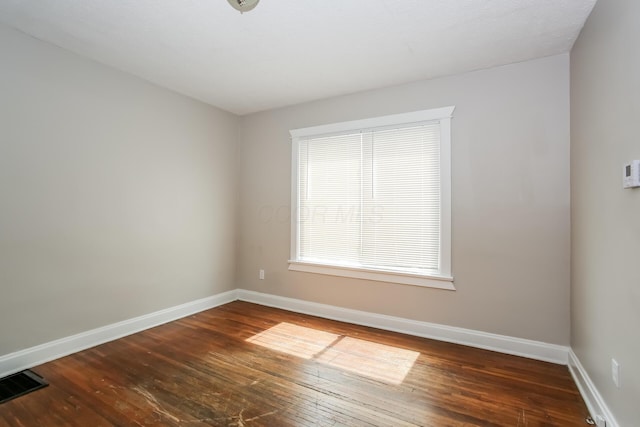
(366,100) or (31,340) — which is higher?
(366,100)

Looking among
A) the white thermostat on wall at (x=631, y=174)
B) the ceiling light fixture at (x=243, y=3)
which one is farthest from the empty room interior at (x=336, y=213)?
the ceiling light fixture at (x=243, y=3)

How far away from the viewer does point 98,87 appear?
295 cm

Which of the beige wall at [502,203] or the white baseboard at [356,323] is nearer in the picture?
the white baseboard at [356,323]

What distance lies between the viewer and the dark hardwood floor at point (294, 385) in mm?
1922

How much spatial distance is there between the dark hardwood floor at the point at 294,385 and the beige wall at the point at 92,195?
514 mm

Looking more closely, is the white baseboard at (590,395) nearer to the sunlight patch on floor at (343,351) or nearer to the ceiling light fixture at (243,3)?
the sunlight patch on floor at (343,351)

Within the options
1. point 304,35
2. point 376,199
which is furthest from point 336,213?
point 304,35

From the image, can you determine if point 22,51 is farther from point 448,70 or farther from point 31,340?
point 448,70

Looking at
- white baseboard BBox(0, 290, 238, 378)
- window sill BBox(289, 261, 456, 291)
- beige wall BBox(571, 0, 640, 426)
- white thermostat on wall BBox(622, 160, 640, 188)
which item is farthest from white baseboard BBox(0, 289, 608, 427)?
white thermostat on wall BBox(622, 160, 640, 188)

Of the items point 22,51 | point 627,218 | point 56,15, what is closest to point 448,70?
point 627,218

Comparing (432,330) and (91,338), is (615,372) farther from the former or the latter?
(91,338)

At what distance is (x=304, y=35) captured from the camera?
248 cm

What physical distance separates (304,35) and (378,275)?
242 cm

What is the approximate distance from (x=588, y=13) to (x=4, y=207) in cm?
442
